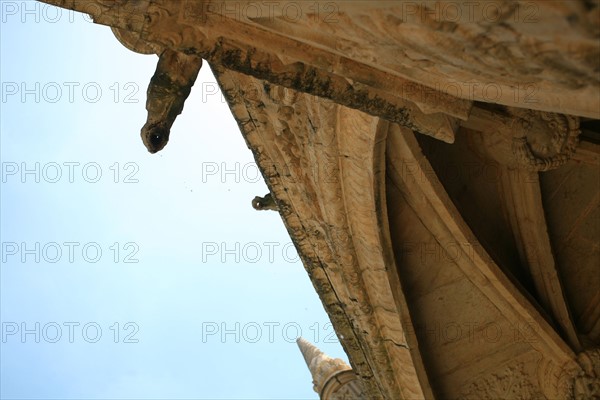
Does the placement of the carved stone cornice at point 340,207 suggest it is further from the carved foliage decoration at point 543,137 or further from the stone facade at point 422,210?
the carved foliage decoration at point 543,137

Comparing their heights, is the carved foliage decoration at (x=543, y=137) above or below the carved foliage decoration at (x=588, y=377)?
above

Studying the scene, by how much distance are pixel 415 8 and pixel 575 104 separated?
2.05ft

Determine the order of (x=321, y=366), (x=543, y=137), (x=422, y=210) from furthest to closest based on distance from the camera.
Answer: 1. (x=321, y=366)
2. (x=422, y=210)
3. (x=543, y=137)

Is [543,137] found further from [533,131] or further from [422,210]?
[422,210]

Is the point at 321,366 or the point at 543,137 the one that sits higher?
the point at 543,137

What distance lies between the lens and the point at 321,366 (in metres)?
8.12

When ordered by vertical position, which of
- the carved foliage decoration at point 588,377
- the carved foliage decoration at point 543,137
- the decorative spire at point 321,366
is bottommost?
the carved foliage decoration at point 588,377

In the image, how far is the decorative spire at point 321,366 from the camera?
7887 mm

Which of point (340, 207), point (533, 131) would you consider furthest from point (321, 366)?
point (533, 131)

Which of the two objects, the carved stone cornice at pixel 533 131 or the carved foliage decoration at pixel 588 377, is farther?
the carved foliage decoration at pixel 588 377

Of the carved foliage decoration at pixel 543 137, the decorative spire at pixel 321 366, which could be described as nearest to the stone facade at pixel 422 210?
the carved foliage decoration at pixel 543 137

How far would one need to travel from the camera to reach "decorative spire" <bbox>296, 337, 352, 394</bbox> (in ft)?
25.9

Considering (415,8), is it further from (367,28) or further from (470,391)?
(470,391)

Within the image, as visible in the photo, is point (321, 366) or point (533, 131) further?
point (321, 366)
